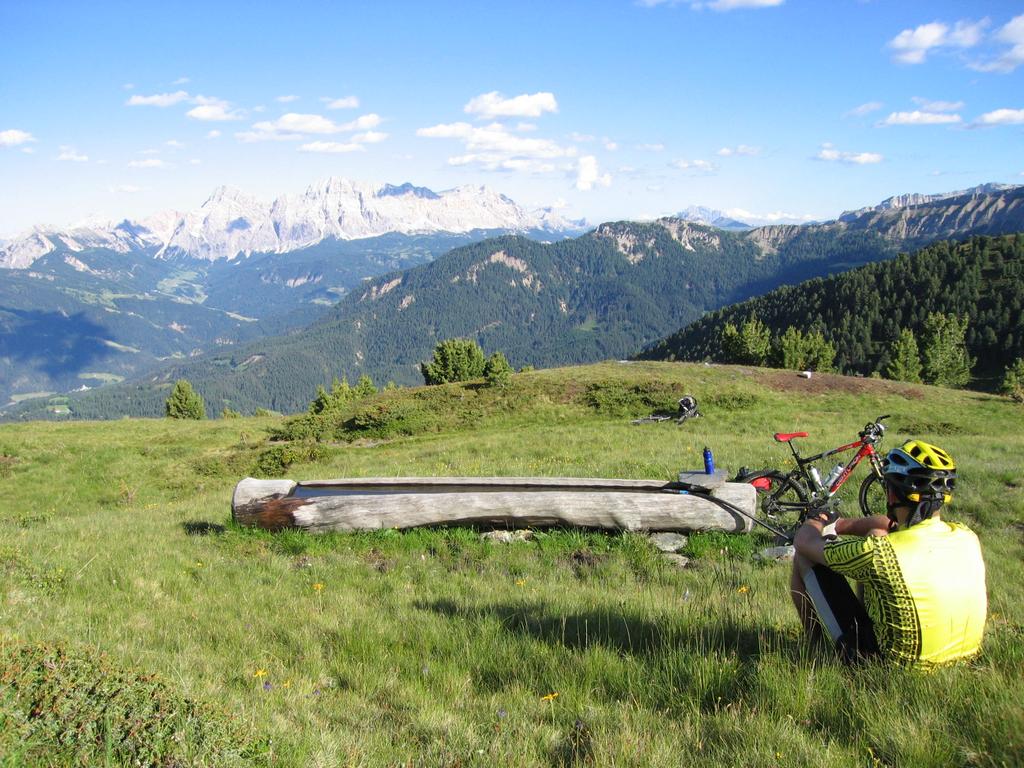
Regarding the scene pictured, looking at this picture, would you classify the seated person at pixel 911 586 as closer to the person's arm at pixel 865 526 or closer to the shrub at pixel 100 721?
the person's arm at pixel 865 526

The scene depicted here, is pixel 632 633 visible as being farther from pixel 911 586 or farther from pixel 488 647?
pixel 911 586

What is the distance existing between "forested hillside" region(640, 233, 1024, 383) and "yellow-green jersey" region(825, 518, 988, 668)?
132700mm

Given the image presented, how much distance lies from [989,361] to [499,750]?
160993 mm

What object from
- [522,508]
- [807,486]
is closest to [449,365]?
[807,486]

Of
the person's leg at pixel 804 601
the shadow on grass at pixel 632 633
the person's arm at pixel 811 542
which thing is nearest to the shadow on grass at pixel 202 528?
the shadow on grass at pixel 632 633

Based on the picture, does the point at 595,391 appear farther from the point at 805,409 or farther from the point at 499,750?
the point at 499,750

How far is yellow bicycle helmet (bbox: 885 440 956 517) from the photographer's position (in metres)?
4.52

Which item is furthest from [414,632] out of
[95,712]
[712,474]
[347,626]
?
[712,474]

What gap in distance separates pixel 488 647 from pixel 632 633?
1.41 metres

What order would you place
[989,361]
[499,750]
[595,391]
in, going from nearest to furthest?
[499,750], [595,391], [989,361]

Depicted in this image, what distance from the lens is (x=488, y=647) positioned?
5289 millimetres

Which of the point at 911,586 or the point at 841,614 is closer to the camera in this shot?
the point at 911,586

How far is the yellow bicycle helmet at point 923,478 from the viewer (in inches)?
178

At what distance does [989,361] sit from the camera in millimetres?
126062
